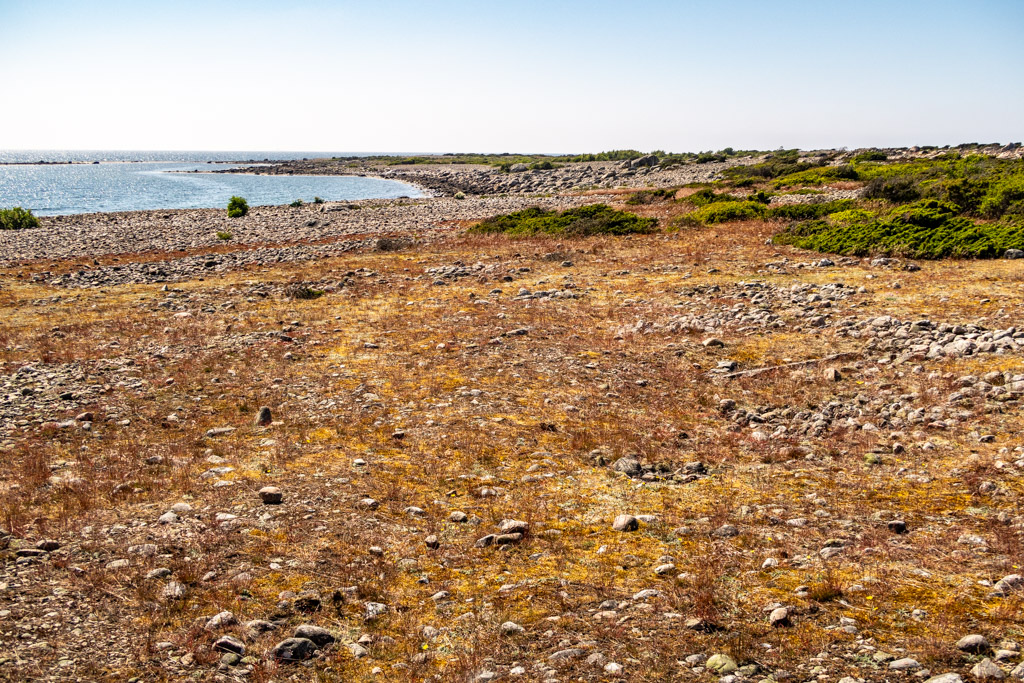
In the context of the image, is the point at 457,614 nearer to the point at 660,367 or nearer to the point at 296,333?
the point at 660,367

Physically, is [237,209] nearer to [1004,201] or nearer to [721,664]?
[1004,201]

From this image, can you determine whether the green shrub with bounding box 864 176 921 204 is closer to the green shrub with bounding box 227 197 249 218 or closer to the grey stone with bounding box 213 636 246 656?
the grey stone with bounding box 213 636 246 656

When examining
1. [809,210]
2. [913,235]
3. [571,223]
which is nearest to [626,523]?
[913,235]

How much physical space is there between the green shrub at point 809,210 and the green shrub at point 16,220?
1954 inches

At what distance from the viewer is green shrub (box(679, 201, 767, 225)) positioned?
33.6m

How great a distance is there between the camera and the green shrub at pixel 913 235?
21.2m

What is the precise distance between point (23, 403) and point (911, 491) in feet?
48.2

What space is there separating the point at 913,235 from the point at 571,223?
17.0 m

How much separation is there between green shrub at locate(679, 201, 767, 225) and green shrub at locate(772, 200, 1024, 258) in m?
6.13

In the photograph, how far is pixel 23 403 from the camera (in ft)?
37.9

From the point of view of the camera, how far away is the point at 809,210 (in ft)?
103

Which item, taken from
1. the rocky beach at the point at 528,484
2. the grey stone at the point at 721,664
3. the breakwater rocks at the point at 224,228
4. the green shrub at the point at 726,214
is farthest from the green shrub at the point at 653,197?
the grey stone at the point at 721,664

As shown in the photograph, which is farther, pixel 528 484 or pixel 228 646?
pixel 528 484

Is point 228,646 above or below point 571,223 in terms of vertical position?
below
